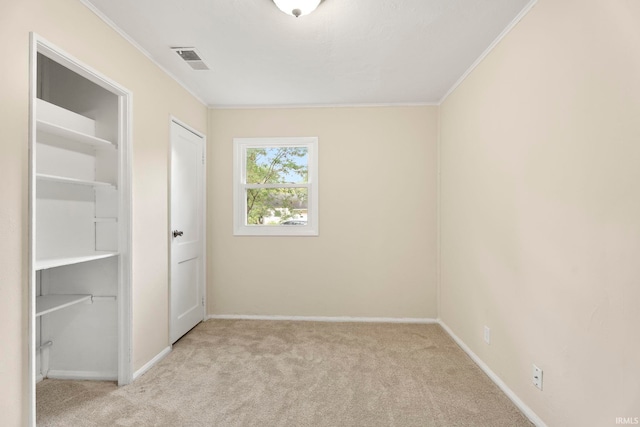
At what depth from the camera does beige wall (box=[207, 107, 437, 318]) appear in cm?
374

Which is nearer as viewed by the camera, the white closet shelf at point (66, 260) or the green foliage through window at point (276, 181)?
the white closet shelf at point (66, 260)

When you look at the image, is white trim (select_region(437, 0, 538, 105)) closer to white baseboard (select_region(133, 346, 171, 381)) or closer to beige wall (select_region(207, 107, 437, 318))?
beige wall (select_region(207, 107, 437, 318))

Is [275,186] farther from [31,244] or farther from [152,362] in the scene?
[31,244]

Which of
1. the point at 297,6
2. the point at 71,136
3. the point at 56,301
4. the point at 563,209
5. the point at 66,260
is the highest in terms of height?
the point at 297,6

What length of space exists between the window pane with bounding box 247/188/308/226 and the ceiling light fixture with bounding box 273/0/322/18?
2.15 metres

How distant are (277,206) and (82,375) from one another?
2343 millimetres

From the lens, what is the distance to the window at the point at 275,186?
3.83m

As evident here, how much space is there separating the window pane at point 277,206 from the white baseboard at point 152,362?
1.60m

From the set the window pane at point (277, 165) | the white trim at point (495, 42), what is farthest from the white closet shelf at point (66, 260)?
the white trim at point (495, 42)

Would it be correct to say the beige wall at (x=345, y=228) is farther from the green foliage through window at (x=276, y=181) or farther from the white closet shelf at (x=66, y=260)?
the white closet shelf at (x=66, y=260)

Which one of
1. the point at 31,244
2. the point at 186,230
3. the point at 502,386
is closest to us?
the point at 31,244

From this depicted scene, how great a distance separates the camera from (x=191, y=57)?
2.63 m

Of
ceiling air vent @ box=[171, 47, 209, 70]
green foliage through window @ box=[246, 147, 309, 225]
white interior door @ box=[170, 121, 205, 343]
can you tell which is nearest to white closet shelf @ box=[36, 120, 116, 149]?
white interior door @ box=[170, 121, 205, 343]

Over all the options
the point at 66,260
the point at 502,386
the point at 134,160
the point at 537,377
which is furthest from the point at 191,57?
the point at 502,386
